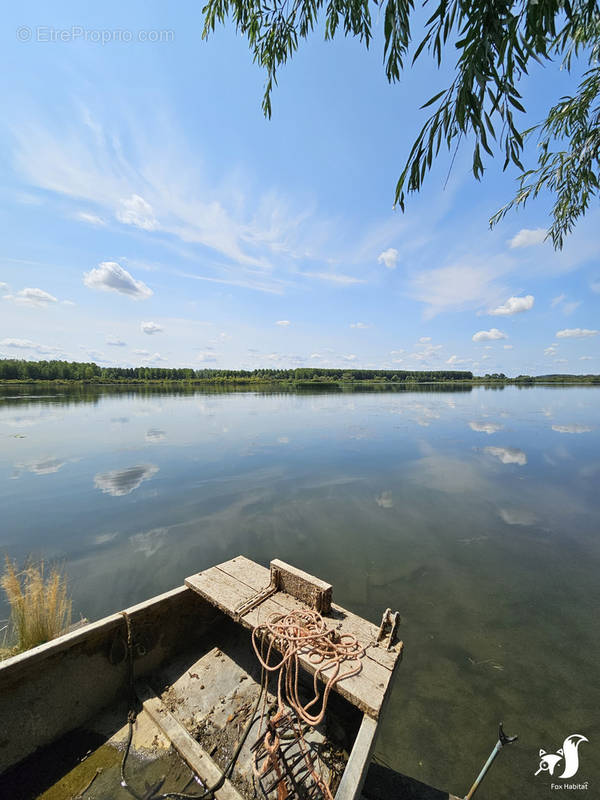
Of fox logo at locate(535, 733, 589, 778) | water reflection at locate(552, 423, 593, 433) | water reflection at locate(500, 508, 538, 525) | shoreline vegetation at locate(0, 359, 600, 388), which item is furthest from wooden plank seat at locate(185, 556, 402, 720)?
shoreline vegetation at locate(0, 359, 600, 388)

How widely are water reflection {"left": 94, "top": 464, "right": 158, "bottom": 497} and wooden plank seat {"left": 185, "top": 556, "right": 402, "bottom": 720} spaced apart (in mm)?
7756

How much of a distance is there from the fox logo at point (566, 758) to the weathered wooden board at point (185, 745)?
3.20 metres

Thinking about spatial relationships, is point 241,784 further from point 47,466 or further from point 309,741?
point 47,466

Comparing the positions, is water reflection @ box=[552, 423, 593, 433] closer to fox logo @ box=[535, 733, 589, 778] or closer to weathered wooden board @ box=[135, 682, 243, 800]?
fox logo @ box=[535, 733, 589, 778]

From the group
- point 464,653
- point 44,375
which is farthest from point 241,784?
point 44,375

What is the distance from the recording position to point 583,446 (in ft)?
58.2

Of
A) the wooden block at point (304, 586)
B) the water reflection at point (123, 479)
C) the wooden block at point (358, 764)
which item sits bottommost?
the water reflection at point (123, 479)

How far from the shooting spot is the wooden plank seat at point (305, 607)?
2.62m

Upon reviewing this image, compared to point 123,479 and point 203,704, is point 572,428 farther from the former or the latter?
point 123,479

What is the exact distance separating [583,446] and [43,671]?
2422 centimetres

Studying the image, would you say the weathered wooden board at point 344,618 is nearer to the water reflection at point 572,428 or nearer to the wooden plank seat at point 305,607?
the wooden plank seat at point 305,607

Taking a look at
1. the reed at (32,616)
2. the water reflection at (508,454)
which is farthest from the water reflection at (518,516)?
the reed at (32,616)

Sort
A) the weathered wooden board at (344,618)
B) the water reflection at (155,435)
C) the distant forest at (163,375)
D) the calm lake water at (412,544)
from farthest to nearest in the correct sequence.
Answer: the distant forest at (163,375) < the water reflection at (155,435) < the calm lake water at (412,544) < the weathered wooden board at (344,618)

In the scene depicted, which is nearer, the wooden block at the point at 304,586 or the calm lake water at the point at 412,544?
the wooden block at the point at 304,586
